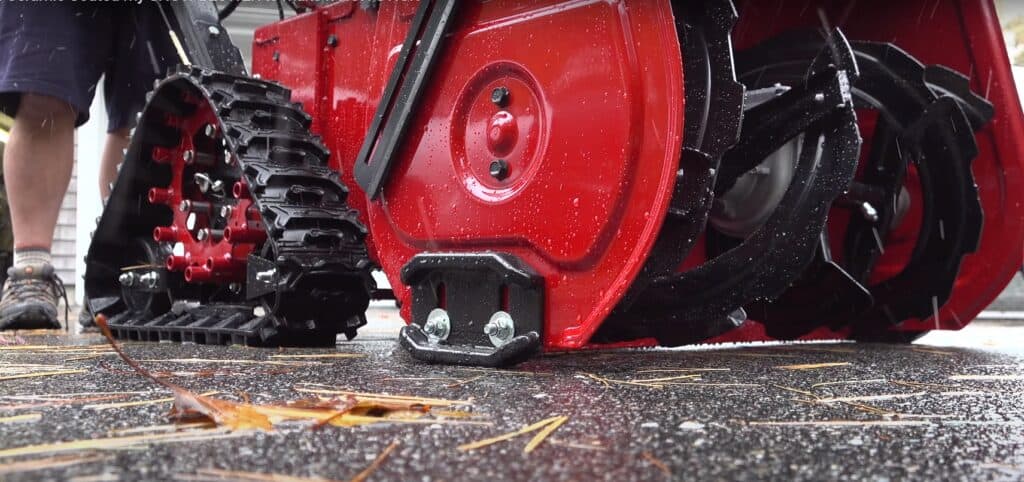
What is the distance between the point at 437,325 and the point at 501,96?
0.48m

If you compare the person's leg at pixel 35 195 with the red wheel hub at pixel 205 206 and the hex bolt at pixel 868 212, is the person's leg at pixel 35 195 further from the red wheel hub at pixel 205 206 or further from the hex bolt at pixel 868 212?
the hex bolt at pixel 868 212

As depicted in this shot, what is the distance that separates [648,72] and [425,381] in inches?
26.3

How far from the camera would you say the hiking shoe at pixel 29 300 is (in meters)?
3.18

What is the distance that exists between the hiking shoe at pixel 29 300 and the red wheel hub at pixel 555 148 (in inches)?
58.7

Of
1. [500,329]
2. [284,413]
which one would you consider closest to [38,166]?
[500,329]

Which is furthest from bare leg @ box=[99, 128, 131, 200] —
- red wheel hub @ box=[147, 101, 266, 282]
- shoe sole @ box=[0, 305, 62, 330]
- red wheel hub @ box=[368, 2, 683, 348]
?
red wheel hub @ box=[368, 2, 683, 348]

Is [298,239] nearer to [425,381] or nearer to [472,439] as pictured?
[425,381]

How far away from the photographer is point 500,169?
2.08 meters

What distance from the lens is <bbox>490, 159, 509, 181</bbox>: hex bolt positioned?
208cm

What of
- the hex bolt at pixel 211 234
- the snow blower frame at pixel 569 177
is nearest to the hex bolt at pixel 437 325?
the snow blower frame at pixel 569 177

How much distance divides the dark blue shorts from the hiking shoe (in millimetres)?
495

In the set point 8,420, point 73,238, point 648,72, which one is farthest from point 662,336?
point 73,238

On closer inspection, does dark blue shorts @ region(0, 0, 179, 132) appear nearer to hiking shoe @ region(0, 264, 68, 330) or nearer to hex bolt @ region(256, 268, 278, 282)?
hiking shoe @ region(0, 264, 68, 330)

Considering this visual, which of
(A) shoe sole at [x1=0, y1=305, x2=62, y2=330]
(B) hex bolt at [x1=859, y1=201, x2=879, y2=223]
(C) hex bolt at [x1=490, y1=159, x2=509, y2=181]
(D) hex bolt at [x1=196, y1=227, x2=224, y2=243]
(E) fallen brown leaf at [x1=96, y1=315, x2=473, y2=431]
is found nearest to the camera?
(E) fallen brown leaf at [x1=96, y1=315, x2=473, y2=431]
